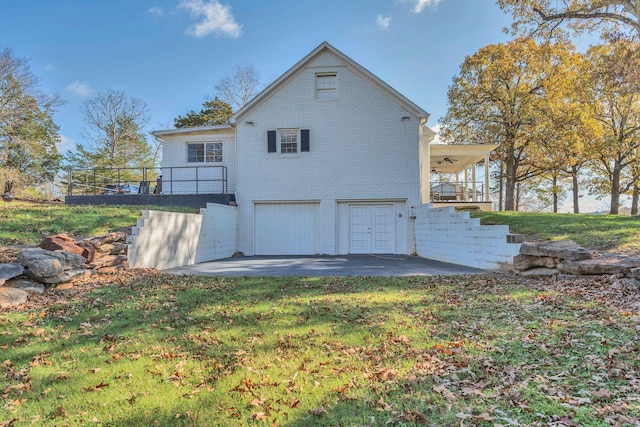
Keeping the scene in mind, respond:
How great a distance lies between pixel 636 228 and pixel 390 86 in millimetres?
9253

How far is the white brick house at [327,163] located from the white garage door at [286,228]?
0.04m

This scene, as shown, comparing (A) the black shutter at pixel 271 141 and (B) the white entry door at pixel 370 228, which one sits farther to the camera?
(A) the black shutter at pixel 271 141

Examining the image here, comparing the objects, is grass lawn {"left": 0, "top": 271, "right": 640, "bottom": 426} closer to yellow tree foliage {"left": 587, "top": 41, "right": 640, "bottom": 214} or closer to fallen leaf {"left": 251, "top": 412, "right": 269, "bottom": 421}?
fallen leaf {"left": 251, "top": 412, "right": 269, "bottom": 421}

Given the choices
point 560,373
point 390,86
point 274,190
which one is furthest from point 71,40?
point 560,373

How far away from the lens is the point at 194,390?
2938mm

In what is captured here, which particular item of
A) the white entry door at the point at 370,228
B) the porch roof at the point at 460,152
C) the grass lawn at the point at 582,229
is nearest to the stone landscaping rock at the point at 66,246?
the white entry door at the point at 370,228

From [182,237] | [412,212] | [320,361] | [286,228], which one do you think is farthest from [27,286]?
[412,212]

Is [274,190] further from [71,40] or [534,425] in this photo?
[71,40]

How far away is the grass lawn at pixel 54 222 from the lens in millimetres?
7848

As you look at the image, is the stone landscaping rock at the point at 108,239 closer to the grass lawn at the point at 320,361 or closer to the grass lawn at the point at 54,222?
the grass lawn at the point at 54,222

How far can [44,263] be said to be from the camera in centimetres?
577

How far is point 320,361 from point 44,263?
16.7ft

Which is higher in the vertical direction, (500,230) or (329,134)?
(329,134)

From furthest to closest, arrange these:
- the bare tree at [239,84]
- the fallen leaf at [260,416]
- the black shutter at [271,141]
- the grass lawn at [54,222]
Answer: the bare tree at [239,84] → the black shutter at [271,141] → the grass lawn at [54,222] → the fallen leaf at [260,416]
